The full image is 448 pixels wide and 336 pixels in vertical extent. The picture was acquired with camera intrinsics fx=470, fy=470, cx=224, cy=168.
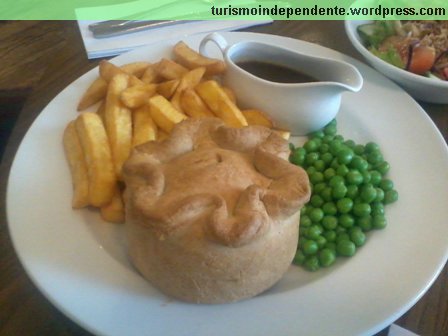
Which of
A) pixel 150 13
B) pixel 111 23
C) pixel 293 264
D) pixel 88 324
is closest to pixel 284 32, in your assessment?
pixel 150 13

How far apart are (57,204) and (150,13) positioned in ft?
4.77

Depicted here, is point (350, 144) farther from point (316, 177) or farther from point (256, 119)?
point (256, 119)

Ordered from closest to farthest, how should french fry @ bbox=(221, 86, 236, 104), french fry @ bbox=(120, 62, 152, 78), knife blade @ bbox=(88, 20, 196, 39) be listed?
1. french fry @ bbox=(221, 86, 236, 104)
2. french fry @ bbox=(120, 62, 152, 78)
3. knife blade @ bbox=(88, 20, 196, 39)

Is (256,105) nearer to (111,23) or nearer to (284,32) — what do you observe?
(284,32)

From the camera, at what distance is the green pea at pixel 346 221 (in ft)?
6.19

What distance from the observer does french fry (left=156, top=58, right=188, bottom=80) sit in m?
2.28

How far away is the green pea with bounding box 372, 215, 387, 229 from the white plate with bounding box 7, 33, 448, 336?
2cm

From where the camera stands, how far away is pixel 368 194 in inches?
74.7

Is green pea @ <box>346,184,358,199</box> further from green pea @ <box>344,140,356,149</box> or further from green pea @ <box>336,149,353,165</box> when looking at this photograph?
green pea @ <box>344,140,356,149</box>

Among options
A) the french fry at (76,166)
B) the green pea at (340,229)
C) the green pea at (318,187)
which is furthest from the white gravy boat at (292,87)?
the french fry at (76,166)

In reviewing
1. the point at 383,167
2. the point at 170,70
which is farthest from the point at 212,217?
the point at 170,70

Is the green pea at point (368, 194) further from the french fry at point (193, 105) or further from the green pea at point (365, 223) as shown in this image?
the french fry at point (193, 105)

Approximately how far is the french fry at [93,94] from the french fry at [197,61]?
1.35 ft

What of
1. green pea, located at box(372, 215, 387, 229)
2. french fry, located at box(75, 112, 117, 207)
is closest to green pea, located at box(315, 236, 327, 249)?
green pea, located at box(372, 215, 387, 229)
